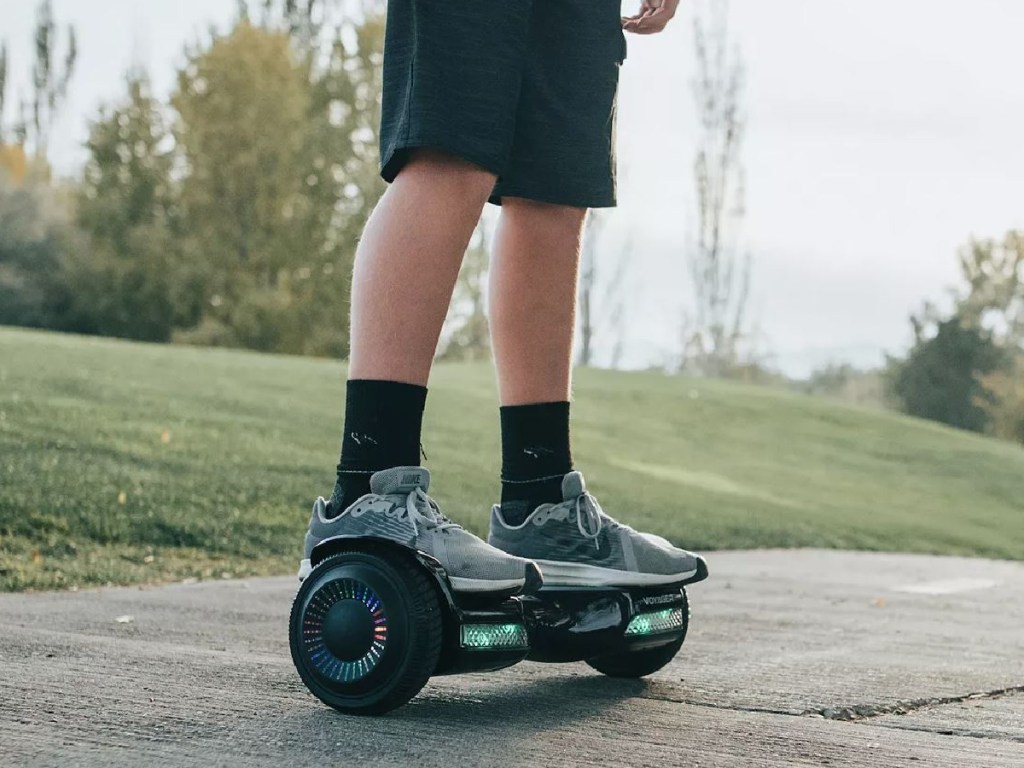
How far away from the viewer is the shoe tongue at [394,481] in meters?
1.83

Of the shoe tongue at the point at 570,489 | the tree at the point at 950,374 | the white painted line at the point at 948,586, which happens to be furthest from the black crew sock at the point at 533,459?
the tree at the point at 950,374

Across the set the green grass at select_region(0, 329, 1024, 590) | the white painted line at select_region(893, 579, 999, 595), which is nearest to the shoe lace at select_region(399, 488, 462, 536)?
the green grass at select_region(0, 329, 1024, 590)

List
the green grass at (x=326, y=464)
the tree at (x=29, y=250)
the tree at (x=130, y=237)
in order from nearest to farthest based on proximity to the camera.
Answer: the green grass at (x=326, y=464) → the tree at (x=29, y=250) → the tree at (x=130, y=237)

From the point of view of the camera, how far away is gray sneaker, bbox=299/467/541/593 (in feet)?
5.82

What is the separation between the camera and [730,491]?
999 centimetres

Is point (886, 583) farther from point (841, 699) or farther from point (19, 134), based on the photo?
point (19, 134)

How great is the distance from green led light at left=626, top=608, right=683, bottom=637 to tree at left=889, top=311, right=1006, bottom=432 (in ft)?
103

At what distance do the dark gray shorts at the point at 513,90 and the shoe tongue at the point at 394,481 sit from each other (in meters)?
0.41

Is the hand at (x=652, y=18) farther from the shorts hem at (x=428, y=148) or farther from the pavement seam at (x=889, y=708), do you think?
the pavement seam at (x=889, y=708)

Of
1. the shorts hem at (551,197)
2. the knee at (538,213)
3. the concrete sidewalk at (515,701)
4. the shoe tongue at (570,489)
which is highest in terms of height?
the shorts hem at (551,197)

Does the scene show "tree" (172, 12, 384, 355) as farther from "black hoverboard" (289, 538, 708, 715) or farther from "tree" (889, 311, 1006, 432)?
"black hoverboard" (289, 538, 708, 715)

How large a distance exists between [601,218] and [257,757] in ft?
106

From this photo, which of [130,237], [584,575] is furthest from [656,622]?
[130,237]

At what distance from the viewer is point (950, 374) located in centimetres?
3297
